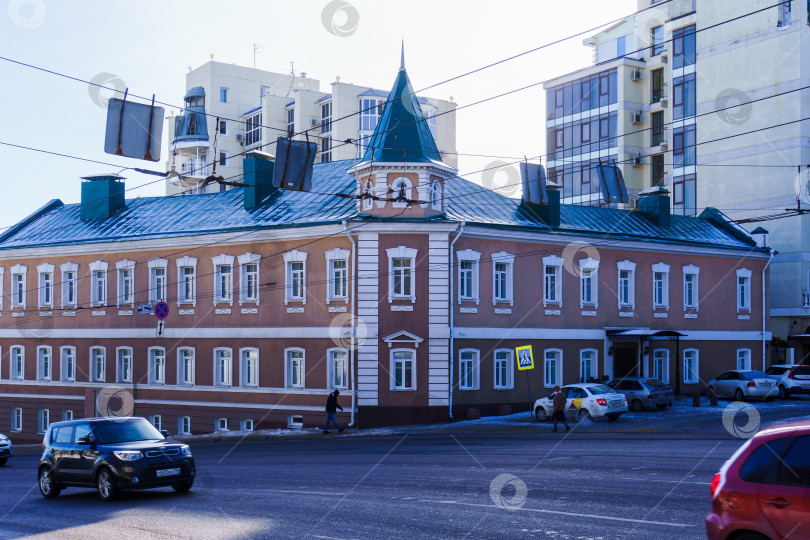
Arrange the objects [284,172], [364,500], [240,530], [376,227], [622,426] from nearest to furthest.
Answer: [240,530], [364,500], [284,172], [622,426], [376,227]

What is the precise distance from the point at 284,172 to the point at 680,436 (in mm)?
13469

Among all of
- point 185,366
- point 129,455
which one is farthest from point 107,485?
point 185,366

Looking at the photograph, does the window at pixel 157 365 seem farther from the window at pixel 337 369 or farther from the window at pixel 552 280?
the window at pixel 552 280

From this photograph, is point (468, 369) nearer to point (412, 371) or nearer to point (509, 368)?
point (509, 368)

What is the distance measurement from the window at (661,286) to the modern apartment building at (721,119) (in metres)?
6.14

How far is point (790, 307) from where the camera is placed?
5219 cm

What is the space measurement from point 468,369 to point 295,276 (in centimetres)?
796

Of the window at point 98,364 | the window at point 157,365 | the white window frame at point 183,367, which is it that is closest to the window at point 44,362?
the window at point 98,364

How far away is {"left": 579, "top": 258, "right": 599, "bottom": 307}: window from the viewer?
41031 mm

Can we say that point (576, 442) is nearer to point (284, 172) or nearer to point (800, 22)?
point (284, 172)

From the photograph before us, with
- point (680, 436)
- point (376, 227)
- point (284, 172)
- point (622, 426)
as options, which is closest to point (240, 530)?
point (284, 172)

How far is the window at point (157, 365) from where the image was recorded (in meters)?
42.9

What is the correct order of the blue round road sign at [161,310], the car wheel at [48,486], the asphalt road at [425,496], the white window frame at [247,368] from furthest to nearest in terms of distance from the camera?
the white window frame at [247,368] → the blue round road sign at [161,310] → the car wheel at [48,486] → the asphalt road at [425,496]

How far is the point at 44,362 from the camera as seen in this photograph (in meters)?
47.7
